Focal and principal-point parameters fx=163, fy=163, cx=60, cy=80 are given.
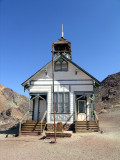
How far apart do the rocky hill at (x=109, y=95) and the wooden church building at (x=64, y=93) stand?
32.5 meters

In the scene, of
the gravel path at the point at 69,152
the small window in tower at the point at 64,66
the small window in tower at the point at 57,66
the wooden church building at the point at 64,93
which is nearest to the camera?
the gravel path at the point at 69,152

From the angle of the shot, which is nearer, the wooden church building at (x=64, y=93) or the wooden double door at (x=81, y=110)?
the wooden church building at (x=64, y=93)

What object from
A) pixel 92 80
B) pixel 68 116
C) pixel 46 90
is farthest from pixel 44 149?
pixel 92 80

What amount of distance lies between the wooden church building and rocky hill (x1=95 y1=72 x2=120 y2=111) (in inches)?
1279

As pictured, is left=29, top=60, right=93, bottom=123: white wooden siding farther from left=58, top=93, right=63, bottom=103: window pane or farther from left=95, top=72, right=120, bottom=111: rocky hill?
left=95, top=72, right=120, bottom=111: rocky hill

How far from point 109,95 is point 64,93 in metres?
54.3

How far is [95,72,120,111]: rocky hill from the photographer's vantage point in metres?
55.7

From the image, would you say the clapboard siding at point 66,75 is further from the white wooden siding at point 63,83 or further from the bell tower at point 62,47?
the bell tower at point 62,47

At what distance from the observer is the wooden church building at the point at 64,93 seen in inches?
656

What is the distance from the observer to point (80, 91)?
17.1 meters

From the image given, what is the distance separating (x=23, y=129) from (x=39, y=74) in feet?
20.0

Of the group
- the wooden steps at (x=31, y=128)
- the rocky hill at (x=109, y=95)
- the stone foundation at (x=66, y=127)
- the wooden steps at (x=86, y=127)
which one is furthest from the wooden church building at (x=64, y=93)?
the rocky hill at (x=109, y=95)

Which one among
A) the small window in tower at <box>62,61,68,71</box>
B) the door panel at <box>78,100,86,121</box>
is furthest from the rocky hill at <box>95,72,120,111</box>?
the small window in tower at <box>62,61,68,71</box>

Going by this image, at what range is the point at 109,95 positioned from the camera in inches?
2655
